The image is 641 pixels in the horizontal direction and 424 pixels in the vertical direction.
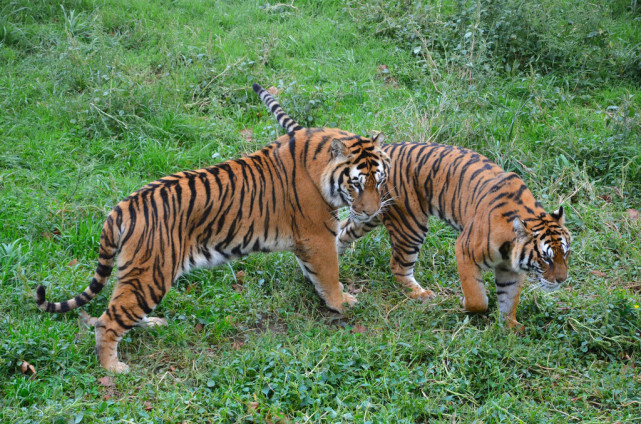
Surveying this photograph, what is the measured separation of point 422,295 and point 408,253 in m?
0.35

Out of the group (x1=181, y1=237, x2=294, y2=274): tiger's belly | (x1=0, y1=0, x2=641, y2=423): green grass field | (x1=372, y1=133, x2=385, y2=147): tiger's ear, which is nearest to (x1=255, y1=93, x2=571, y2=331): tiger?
(x1=0, y1=0, x2=641, y2=423): green grass field

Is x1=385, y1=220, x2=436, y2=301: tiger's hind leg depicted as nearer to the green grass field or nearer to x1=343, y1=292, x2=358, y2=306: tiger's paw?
the green grass field

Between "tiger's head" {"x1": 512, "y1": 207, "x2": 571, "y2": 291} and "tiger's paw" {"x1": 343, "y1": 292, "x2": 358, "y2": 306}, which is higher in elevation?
"tiger's head" {"x1": 512, "y1": 207, "x2": 571, "y2": 291}

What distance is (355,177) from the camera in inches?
179

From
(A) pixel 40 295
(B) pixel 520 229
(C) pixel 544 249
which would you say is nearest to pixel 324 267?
(B) pixel 520 229

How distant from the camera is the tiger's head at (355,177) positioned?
15.0 ft

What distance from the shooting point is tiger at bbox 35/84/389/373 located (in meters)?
4.09

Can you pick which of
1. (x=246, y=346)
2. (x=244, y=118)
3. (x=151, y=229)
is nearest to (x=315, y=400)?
(x=246, y=346)

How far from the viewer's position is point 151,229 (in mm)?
4098

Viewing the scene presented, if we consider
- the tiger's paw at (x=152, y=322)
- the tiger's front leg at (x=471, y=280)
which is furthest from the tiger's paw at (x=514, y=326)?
the tiger's paw at (x=152, y=322)

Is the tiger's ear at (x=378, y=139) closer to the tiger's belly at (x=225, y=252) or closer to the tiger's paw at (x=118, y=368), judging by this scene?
the tiger's belly at (x=225, y=252)

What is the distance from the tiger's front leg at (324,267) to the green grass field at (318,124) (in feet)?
0.55

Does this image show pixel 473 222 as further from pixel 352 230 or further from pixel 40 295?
pixel 40 295

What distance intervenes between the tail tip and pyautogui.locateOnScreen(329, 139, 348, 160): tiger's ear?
Answer: 2.11 meters
